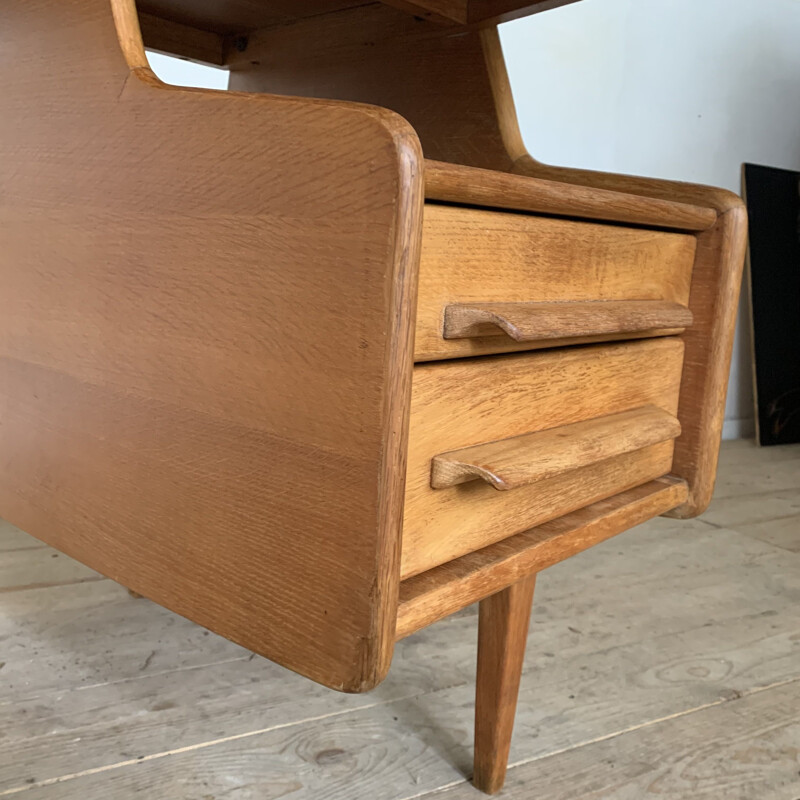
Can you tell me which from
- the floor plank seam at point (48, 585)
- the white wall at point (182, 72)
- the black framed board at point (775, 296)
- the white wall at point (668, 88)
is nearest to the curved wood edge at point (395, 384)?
the floor plank seam at point (48, 585)

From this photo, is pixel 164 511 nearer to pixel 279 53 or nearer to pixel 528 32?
pixel 279 53

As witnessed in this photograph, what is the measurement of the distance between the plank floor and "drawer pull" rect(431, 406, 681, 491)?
1.12ft

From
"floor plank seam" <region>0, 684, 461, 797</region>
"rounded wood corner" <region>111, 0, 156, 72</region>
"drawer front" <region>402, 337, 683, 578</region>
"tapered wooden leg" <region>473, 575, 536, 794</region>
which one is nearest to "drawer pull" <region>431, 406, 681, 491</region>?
"drawer front" <region>402, 337, 683, 578</region>

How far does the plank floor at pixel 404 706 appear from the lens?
2.40 feet

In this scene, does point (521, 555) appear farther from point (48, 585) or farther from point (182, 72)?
point (182, 72)

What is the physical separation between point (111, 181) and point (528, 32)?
1.38 meters

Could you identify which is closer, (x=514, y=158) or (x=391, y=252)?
(x=391, y=252)

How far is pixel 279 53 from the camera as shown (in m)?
0.99

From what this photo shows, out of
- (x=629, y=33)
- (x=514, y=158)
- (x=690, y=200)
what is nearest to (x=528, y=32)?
(x=629, y=33)

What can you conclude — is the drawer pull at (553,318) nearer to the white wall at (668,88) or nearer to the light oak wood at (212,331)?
the light oak wood at (212,331)

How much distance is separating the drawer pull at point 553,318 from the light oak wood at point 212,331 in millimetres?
78

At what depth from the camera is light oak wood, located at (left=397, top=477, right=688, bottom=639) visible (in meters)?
0.48

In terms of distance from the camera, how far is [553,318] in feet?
1.68

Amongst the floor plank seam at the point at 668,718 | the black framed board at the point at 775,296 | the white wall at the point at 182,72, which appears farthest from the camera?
the black framed board at the point at 775,296
